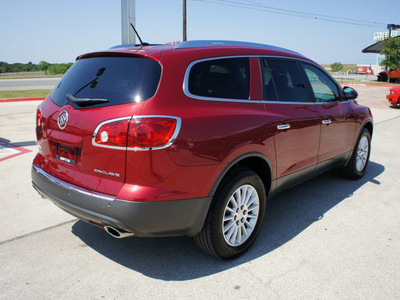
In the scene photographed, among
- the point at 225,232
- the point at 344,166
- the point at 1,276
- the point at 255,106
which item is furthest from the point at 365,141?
the point at 1,276

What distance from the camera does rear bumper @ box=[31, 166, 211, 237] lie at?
92.7 inches

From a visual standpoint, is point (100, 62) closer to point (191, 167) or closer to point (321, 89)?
point (191, 167)

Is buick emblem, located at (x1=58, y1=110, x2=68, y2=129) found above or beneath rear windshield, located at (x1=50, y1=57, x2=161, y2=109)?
beneath

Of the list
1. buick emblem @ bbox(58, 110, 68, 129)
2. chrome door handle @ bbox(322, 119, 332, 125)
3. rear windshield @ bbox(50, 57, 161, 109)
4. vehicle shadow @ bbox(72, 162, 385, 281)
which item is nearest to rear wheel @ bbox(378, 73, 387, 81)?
vehicle shadow @ bbox(72, 162, 385, 281)

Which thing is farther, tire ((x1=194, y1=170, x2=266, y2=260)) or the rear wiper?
tire ((x1=194, y1=170, x2=266, y2=260))

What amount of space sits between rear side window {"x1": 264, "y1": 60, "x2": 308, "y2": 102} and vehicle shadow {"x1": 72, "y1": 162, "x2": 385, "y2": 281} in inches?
50.9

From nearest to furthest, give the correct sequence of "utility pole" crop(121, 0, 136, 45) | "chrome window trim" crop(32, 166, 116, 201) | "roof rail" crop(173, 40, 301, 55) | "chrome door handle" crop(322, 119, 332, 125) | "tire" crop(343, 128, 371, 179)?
1. "chrome window trim" crop(32, 166, 116, 201)
2. "roof rail" crop(173, 40, 301, 55)
3. "chrome door handle" crop(322, 119, 332, 125)
4. "tire" crop(343, 128, 371, 179)
5. "utility pole" crop(121, 0, 136, 45)

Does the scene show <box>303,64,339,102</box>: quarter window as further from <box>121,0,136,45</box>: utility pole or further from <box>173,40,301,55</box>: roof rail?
<box>121,0,136,45</box>: utility pole

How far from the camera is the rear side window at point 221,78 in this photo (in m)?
2.66

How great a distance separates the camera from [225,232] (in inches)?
113

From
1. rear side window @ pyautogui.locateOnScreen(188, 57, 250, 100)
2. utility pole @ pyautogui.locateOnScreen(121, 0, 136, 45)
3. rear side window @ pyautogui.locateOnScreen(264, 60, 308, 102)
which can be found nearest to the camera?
rear side window @ pyautogui.locateOnScreen(188, 57, 250, 100)

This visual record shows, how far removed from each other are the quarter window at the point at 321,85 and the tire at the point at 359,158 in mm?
990

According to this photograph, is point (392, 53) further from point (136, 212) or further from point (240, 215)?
point (136, 212)

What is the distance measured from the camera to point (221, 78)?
2.86m
